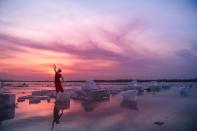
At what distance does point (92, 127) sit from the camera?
873cm

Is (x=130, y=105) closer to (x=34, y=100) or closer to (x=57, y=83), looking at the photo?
(x=57, y=83)

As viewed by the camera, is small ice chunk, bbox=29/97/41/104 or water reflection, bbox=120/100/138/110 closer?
water reflection, bbox=120/100/138/110

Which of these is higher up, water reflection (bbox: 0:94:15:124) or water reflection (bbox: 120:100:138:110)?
water reflection (bbox: 0:94:15:124)

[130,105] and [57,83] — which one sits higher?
[57,83]

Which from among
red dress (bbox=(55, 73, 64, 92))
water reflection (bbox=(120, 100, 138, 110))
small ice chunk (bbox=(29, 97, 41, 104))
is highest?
red dress (bbox=(55, 73, 64, 92))

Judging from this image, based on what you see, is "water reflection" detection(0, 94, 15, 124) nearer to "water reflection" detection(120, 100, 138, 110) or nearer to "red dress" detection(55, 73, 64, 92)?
"red dress" detection(55, 73, 64, 92)

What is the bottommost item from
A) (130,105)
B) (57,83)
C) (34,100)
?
(130,105)

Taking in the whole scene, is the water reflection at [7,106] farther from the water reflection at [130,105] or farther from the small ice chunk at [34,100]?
the water reflection at [130,105]

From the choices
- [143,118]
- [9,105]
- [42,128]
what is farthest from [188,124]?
[9,105]

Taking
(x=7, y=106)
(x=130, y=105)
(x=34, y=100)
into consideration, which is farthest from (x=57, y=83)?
(x=130, y=105)

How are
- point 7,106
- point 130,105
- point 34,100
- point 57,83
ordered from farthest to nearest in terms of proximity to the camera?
point 34,100
point 57,83
point 130,105
point 7,106

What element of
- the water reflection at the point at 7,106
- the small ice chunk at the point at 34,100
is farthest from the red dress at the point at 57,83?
the water reflection at the point at 7,106

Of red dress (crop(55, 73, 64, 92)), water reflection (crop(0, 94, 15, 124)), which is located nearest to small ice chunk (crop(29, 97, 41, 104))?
red dress (crop(55, 73, 64, 92))

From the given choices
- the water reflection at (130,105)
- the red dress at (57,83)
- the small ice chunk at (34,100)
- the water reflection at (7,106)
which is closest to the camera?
the water reflection at (7,106)
